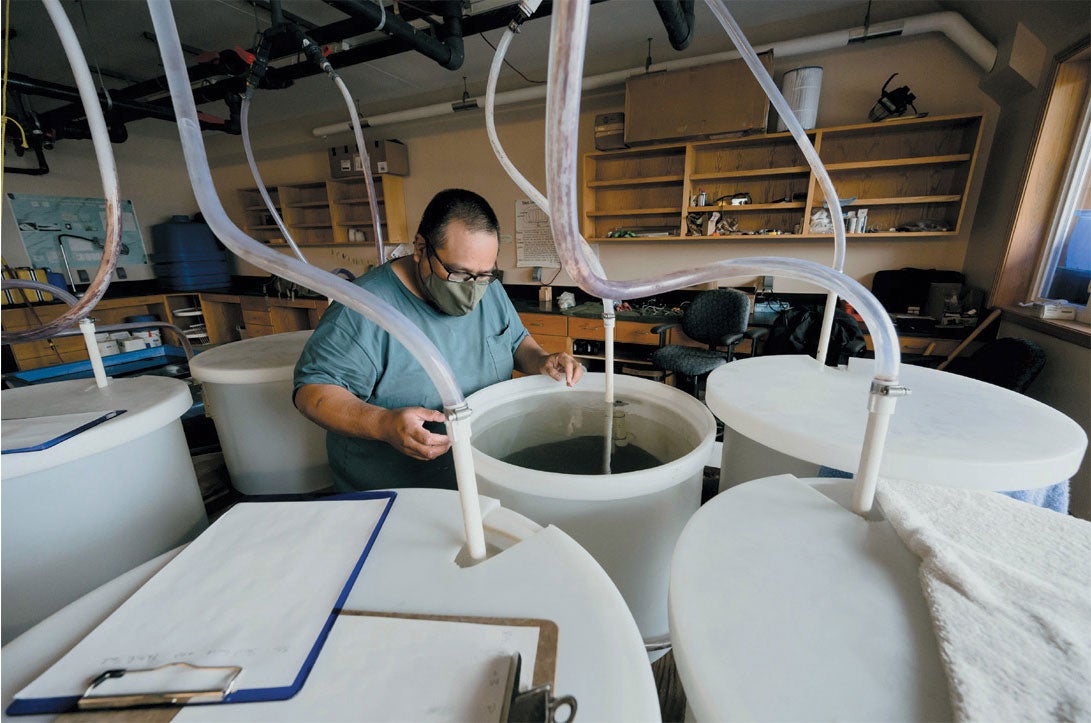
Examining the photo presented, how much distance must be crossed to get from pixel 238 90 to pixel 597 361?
3257 millimetres

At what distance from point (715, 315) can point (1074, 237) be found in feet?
5.56

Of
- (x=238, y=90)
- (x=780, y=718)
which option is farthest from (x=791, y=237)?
(x=238, y=90)

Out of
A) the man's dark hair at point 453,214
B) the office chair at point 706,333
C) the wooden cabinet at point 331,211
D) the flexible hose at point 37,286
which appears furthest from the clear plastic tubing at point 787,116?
the wooden cabinet at point 331,211

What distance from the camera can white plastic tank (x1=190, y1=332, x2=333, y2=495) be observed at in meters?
1.53

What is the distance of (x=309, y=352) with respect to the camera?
Result: 109 centimetres

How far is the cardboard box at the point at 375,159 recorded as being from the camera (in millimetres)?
4148

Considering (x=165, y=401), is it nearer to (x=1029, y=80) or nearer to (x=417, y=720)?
(x=417, y=720)

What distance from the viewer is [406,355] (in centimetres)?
115

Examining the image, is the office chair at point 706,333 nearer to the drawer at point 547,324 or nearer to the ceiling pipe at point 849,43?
the drawer at point 547,324

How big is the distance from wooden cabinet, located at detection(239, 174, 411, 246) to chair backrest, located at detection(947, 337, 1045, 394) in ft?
15.2

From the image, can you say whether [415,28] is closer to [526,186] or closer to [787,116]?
[526,186]

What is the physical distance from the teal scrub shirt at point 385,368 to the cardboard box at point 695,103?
2444 millimetres

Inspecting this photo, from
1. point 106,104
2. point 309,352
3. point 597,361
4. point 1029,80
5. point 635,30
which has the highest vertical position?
point 635,30

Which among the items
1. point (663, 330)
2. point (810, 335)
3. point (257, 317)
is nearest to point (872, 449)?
point (810, 335)
